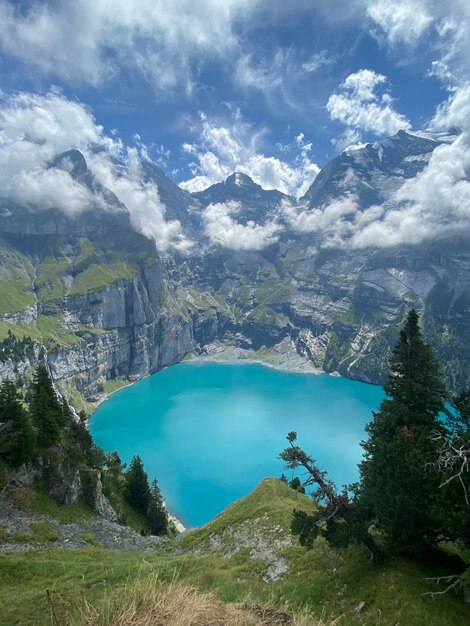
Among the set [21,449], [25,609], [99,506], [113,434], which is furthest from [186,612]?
[113,434]

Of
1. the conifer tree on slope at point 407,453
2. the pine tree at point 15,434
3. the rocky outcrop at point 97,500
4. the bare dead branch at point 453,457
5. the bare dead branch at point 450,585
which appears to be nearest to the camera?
the bare dead branch at point 453,457

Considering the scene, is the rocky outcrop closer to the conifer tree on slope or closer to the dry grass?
the conifer tree on slope

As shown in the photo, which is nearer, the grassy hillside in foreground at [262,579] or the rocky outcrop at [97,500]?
the grassy hillside in foreground at [262,579]

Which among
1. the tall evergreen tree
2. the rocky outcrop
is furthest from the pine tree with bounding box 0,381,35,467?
the rocky outcrop

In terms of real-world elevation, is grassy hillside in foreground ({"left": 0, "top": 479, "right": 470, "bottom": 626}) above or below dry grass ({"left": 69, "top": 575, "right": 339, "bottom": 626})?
below

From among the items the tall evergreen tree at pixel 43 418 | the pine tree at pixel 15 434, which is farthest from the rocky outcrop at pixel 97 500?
the pine tree at pixel 15 434

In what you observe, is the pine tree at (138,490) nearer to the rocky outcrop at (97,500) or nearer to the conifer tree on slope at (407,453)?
the rocky outcrop at (97,500)
